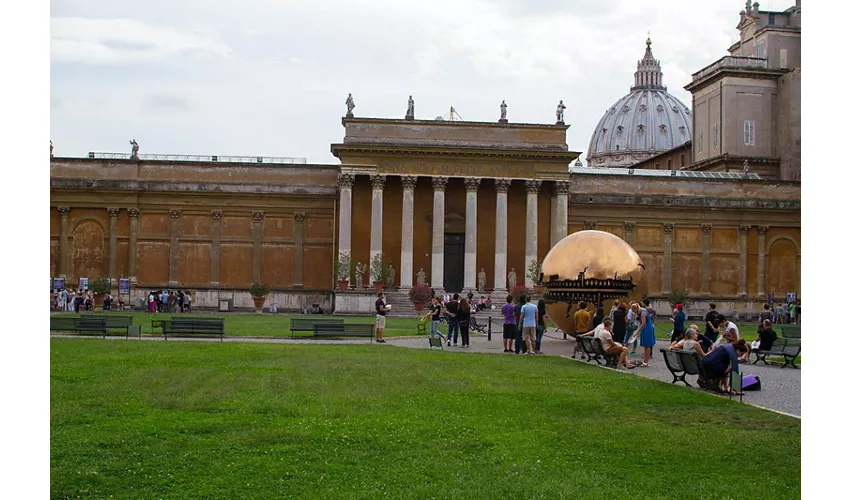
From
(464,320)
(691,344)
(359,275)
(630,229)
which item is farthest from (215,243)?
(691,344)

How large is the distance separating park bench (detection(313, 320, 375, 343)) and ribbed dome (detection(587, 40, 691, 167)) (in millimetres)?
100052

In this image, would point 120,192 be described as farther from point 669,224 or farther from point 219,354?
point 219,354

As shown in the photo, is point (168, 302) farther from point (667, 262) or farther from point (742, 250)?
point (742, 250)

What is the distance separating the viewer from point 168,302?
2188 inches

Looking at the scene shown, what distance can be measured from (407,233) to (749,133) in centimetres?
2724

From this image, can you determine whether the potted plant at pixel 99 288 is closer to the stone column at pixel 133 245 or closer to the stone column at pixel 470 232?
the stone column at pixel 133 245

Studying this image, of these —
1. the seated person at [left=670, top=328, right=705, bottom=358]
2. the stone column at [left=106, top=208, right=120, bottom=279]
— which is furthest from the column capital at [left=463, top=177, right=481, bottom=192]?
the seated person at [left=670, top=328, right=705, bottom=358]

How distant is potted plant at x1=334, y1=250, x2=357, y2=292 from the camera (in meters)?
56.3

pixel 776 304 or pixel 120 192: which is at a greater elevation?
pixel 120 192

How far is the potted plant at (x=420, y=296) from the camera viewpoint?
5331 centimetres

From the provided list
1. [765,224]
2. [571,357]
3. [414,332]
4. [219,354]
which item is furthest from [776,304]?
[219,354]
